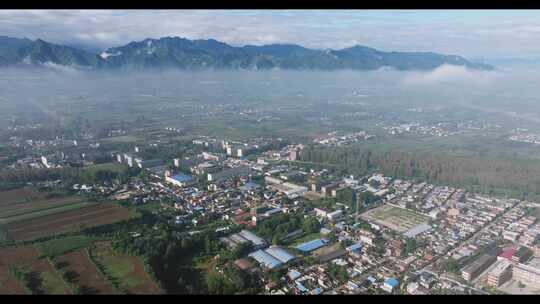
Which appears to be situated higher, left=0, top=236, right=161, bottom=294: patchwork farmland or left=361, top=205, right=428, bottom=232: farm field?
left=0, top=236, right=161, bottom=294: patchwork farmland

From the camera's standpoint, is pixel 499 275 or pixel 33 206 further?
pixel 33 206

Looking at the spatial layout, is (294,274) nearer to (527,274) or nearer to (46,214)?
(527,274)

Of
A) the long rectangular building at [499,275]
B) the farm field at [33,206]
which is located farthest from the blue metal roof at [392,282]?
the farm field at [33,206]

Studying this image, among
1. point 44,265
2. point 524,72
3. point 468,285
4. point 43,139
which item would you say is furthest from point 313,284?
point 524,72

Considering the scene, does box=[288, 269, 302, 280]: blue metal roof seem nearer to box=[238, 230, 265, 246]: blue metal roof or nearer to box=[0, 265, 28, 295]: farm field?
box=[238, 230, 265, 246]: blue metal roof

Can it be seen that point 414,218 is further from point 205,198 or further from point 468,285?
point 205,198

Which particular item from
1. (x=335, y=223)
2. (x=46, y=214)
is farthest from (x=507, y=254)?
(x=46, y=214)

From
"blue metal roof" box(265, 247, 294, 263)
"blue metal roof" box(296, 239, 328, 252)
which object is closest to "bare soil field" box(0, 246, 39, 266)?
"blue metal roof" box(265, 247, 294, 263)
